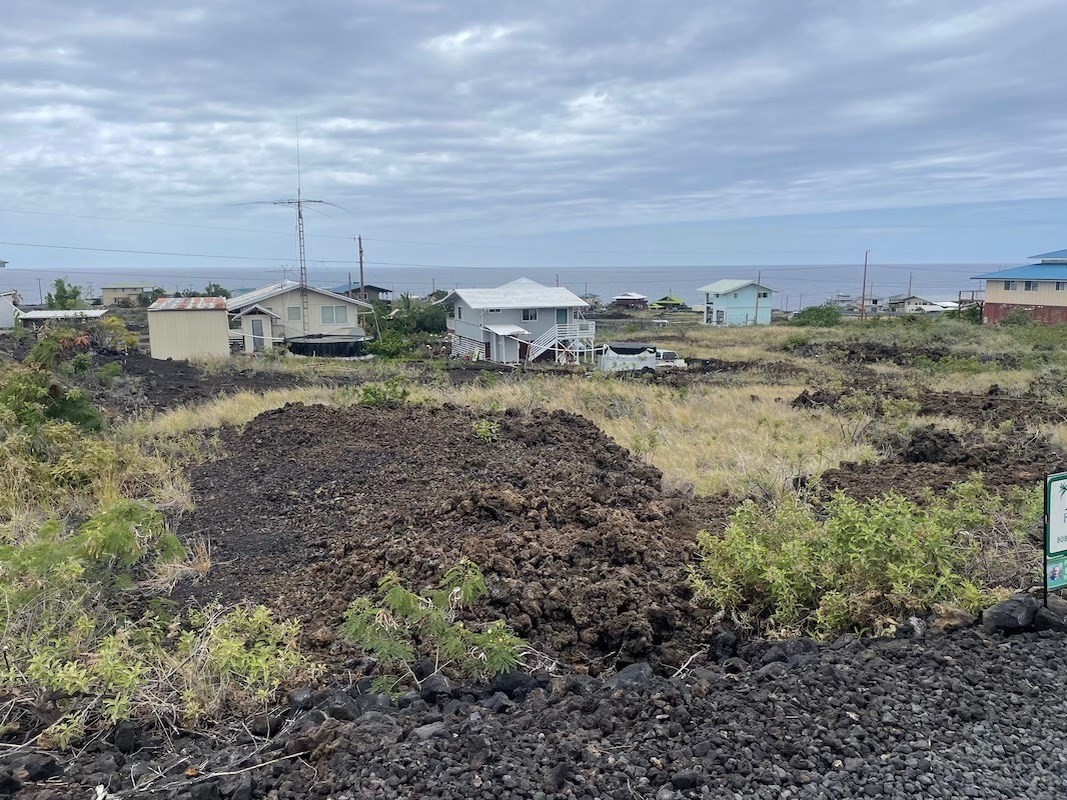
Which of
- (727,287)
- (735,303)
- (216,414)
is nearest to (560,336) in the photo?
(216,414)

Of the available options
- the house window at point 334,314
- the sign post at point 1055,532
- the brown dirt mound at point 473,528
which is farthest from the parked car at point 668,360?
the sign post at point 1055,532

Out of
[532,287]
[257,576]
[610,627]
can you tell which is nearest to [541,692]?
[610,627]

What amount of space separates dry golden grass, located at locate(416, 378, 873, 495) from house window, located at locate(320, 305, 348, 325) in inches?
1139

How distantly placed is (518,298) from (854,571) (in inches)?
1630

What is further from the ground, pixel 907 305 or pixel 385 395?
pixel 907 305

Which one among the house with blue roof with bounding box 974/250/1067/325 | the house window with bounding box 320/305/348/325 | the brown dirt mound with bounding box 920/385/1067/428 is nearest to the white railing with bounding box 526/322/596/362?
the house window with bounding box 320/305/348/325

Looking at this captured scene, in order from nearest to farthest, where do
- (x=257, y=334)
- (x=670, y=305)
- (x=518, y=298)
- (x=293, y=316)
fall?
(x=257, y=334), (x=293, y=316), (x=518, y=298), (x=670, y=305)

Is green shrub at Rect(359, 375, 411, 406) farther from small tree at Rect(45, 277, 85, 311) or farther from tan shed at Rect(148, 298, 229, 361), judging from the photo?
small tree at Rect(45, 277, 85, 311)

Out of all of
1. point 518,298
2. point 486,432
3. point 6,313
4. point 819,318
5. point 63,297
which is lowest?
point 486,432

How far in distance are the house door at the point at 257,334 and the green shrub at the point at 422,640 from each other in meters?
41.5

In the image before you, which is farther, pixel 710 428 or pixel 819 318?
pixel 819 318

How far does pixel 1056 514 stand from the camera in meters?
3.82

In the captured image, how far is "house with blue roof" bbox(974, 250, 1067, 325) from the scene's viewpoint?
47.3 meters

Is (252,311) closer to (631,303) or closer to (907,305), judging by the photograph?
(631,303)
